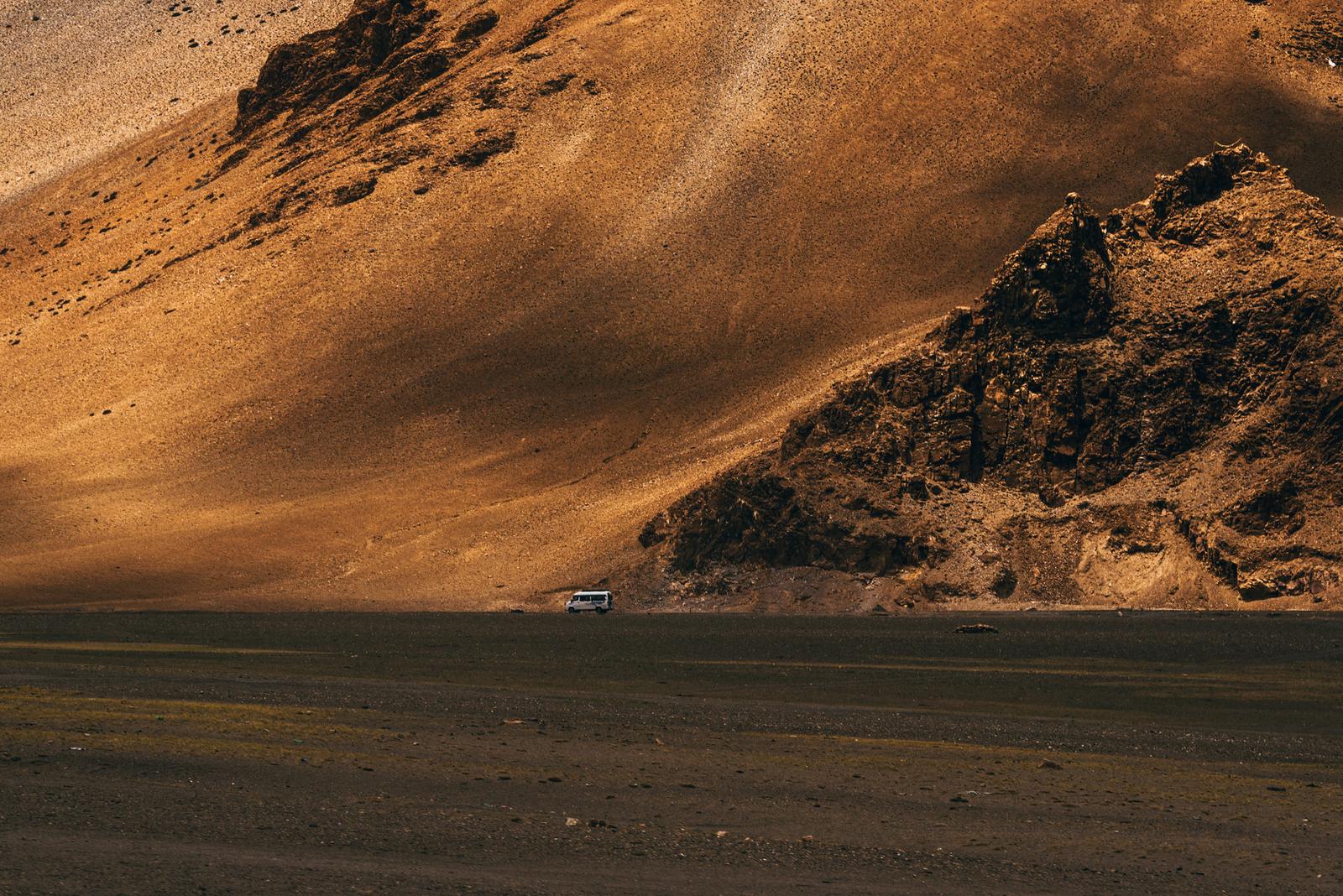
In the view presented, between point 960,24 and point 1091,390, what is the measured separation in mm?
57632

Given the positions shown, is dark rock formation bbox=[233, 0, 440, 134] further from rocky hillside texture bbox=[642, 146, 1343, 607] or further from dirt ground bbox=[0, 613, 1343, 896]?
dirt ground bbox=[0, 613, 1343, 896]

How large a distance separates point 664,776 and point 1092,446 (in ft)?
222

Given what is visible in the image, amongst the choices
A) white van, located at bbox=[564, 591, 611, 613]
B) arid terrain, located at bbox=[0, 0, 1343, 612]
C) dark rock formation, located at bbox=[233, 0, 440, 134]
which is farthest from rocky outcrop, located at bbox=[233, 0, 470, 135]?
white van, located at bbox=[564, 591, 611, 613]

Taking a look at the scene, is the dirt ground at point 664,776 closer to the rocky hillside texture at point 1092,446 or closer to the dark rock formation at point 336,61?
the rocky hillside texture at point 1092,446

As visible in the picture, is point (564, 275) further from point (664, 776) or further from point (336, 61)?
point (664, 776)

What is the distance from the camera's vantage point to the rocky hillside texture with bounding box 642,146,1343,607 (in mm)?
83312

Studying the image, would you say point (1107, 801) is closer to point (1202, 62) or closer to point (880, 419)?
point (880, 419)

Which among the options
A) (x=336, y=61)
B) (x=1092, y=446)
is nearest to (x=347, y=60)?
(x=336, y=61)

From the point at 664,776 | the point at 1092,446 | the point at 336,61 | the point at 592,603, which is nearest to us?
the point at 664,776

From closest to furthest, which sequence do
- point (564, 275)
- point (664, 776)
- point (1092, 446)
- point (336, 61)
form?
point (664, 776)
point (1092, 446)
point (564, 275)
point (336, 61)

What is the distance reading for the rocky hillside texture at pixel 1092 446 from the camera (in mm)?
83312

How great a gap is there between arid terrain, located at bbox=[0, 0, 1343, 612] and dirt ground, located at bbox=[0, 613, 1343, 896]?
145ft

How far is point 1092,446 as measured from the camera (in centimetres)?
9031

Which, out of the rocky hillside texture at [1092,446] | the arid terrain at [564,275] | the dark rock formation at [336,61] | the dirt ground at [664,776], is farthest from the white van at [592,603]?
the dark rock formation at [336,61]
